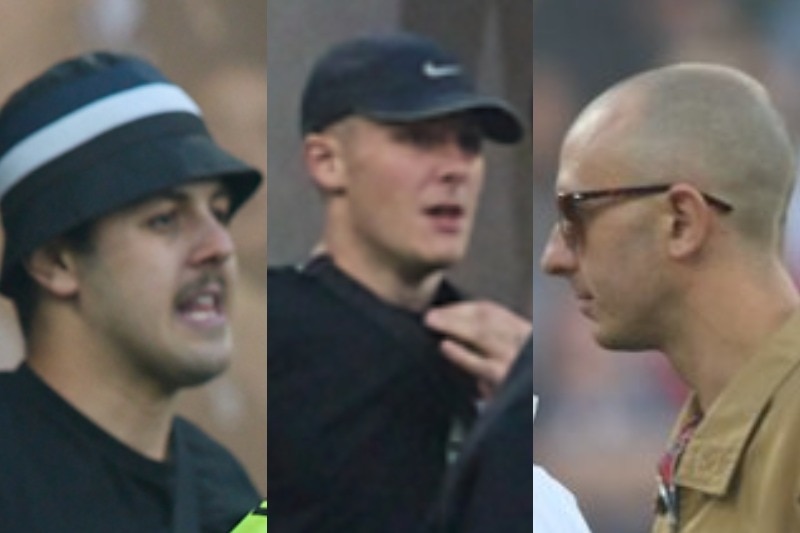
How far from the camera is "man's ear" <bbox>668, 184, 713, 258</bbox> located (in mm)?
1980

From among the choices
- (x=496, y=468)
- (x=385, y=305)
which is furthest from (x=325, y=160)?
(x=496, y=468)

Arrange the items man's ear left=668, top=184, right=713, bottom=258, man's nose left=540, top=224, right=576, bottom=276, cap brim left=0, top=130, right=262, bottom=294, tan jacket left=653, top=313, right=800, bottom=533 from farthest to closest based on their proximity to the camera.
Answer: cap brim left=0, top=130, right=262, bottom=294 → man's nose left=540, top=224, right=576, bottom=276 → man's ear left=668, top=184, right=713, bottom=258 → tan jacket left=653, top=313, right=800, bottom=533

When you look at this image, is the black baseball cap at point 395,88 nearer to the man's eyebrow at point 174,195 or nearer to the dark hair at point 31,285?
the man's eyebrow at point 174,195

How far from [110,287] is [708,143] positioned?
4.58 ft

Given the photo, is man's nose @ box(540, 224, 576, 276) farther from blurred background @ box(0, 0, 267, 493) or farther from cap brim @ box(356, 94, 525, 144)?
blurred background @ box(0, 0, 267, 493)

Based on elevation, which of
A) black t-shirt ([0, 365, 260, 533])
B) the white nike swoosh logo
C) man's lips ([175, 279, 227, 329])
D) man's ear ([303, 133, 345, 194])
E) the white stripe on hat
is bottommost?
black t-shirt ([0, 365, 260, 533])

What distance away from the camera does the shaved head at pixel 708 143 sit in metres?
1.99

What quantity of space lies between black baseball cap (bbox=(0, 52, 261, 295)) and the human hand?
52 cm

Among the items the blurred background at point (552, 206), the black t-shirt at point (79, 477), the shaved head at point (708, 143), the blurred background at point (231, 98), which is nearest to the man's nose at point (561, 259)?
the shaved head at point (708, 143)

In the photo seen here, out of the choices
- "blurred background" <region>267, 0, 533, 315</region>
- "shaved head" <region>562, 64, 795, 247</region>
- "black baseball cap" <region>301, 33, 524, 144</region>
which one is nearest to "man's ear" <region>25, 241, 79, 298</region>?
"blurred background" <region>267, 0, 533, 315</region>

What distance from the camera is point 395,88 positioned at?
3109mm

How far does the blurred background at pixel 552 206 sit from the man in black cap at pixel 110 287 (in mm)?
570

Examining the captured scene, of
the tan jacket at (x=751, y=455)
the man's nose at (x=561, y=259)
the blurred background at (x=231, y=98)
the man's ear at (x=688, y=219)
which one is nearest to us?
the tan jacket at (x=751, y=455)

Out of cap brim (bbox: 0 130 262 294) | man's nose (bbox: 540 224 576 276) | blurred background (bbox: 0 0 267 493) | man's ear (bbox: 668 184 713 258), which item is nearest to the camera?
man's ear (bbox: 668 184 713 258)
